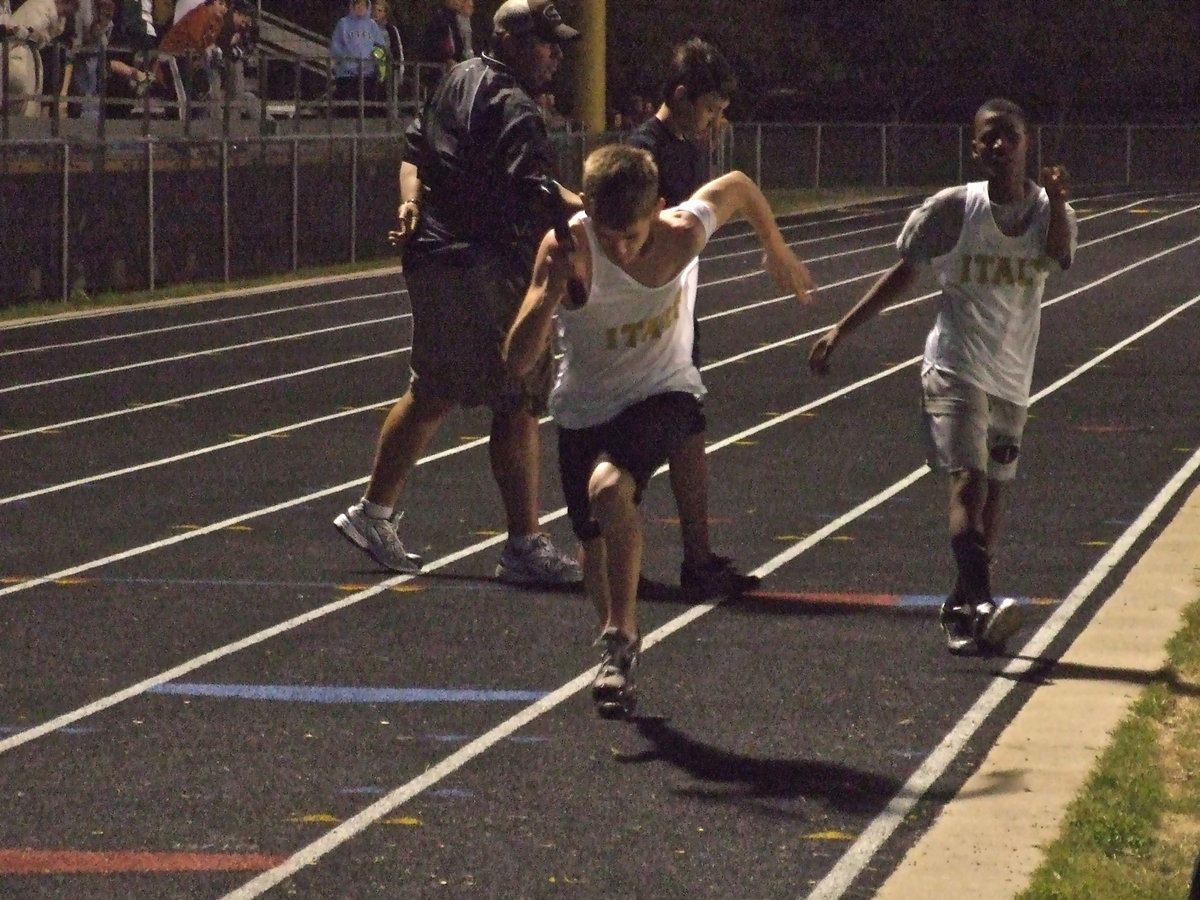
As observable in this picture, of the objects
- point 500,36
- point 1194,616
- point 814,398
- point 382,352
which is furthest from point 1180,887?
point 382,352

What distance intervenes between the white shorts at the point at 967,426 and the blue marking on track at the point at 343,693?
1.53 meters

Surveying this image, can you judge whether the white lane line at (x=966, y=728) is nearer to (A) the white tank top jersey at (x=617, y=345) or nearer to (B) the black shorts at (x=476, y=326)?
(A) the white tank top jersey at (x=617, y=345)

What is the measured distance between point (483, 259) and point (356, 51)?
2406cm

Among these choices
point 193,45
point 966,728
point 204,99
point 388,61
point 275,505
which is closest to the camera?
point 966,728

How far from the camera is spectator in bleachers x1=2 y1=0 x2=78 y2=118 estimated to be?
2358 cm

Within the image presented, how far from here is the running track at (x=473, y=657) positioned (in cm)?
567

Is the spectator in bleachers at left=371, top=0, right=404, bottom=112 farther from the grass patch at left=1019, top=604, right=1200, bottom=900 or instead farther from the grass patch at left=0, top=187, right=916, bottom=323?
the grass patch at left=1019, top=604, right=1200, bottom=900

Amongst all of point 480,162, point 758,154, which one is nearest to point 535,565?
point 480,162

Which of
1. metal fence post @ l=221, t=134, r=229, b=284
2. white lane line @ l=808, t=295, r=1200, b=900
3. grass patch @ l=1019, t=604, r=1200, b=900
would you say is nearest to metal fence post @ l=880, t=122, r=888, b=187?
metal fence post @ l=221, t=134, r=229, b=284

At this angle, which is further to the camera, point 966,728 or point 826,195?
point 826,195

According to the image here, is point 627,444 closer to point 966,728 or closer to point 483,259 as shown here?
point 966,728

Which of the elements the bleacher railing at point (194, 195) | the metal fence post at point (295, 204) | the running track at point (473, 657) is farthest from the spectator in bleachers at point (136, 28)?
the running track at point (473, 657)

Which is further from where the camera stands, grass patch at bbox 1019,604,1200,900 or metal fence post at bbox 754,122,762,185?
metal fence post at bbox 754,122,762,185

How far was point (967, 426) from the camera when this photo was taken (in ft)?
25.6
